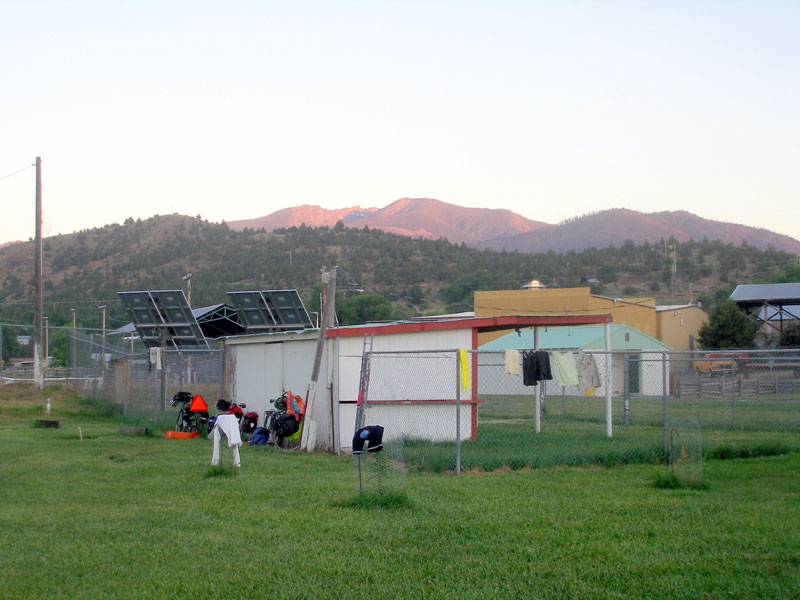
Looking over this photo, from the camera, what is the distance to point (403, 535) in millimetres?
7645

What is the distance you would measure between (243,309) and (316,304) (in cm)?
3319

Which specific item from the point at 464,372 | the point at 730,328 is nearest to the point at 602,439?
the point at 464,372

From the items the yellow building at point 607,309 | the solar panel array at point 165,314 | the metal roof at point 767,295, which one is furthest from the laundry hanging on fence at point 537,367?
the metal roof at point 767,295

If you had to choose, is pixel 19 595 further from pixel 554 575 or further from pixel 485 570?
pixel 554 575

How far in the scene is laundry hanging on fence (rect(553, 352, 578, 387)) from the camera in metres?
14.0

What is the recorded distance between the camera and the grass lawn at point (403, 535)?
20.3ft

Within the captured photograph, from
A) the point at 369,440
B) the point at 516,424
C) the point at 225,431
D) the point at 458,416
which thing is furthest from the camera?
the point at 516,424

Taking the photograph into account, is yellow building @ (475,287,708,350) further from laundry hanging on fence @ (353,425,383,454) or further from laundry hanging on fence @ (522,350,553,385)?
laundry hanging on fence @ (353,425,383,454)

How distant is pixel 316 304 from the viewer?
59.5 meters

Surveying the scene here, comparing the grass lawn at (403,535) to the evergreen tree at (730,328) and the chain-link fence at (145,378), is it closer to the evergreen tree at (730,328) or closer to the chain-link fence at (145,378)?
the chain-link fence at (145,378)

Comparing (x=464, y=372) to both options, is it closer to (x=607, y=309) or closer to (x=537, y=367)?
(x=537, y=367)

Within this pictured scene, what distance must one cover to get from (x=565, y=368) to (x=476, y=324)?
8.51ft

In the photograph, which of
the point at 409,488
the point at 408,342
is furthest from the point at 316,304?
A: the point at 409,488

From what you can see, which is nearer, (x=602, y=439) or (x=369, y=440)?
(x=369, y=440)
